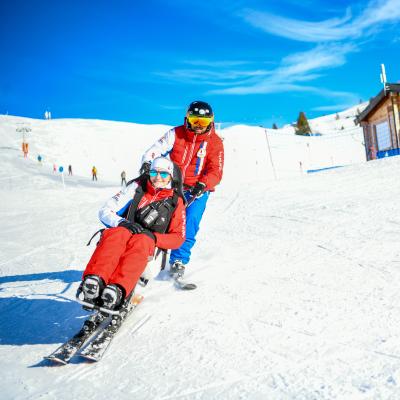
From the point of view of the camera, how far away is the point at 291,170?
43281 millimetres

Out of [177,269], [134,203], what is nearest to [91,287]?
[134,203]

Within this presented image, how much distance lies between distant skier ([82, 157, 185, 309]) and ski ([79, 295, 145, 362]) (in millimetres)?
201

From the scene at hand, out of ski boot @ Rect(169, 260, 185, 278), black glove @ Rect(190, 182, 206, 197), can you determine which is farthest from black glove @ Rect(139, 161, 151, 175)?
ski boot @ Rect(169, 260, 185, 278)

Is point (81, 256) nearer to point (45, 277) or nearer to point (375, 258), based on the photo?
point (45, 277)

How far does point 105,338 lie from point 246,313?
112cm

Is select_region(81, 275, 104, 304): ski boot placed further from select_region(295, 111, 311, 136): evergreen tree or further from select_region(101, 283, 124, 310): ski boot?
select_region(295, 111, 311, 136): evergreen tree

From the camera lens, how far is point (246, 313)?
327cm

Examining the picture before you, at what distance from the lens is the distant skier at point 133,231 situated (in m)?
2.95

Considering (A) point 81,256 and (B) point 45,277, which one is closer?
(B) point 45,277

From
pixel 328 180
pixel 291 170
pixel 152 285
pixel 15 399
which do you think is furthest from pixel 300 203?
pixel 291 170

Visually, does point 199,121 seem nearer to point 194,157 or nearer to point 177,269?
point 194,157

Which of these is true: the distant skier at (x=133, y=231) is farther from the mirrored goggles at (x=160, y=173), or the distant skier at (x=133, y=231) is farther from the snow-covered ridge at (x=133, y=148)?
the snow-covered ridge at (x=133, y=148)

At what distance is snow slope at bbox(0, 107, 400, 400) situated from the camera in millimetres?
2244

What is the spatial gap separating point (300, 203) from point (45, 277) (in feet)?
18.4
